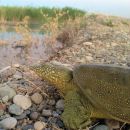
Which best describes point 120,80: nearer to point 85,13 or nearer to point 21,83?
point 21,83

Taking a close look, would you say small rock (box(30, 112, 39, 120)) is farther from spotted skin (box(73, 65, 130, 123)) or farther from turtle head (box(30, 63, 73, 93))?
spotted skin (box(73, 65, 130, 123))

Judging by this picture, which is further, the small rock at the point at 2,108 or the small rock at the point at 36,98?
the small rock at the point at 36,98

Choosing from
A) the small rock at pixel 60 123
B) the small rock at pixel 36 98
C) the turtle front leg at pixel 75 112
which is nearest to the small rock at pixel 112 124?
the turtle front leg at pixel 75 112

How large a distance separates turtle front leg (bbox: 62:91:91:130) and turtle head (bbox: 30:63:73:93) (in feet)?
0.54

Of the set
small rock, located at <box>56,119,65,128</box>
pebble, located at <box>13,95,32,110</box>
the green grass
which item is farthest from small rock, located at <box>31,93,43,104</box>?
the green grass

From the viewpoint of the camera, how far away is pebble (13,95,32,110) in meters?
→ 3.02

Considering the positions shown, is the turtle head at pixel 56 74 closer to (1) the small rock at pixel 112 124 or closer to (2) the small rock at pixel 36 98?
(2) the small rock at pixel 36 98

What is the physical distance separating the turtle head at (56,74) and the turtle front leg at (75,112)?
0.54 feet

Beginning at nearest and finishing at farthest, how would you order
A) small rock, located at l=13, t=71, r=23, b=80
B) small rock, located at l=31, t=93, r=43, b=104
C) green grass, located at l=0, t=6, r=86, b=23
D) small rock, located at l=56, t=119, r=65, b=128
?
small rock, located at l=56, t=119, r=65, b=128, small rock, located at l=31, t=93, r=43, b=104, small rock, located at l=13, t=71, r=23, b=80, green grass, located at l=0, t=6, r=86, b=23

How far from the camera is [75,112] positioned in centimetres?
285

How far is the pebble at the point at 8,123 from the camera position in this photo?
2812 millimetres

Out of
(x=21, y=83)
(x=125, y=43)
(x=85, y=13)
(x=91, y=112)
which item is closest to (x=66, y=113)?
(x=91, y=112)

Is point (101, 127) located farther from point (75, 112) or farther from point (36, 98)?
point (36, 98)

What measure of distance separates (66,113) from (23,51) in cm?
351
